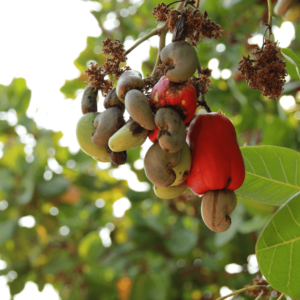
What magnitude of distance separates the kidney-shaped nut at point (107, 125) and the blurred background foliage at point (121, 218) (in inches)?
59.1

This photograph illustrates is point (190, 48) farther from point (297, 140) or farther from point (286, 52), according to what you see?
point (297, 140)

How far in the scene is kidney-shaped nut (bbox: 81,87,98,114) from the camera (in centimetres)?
91

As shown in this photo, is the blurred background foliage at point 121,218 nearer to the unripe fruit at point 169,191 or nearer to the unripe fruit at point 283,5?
the unripe fruit at point 283,5

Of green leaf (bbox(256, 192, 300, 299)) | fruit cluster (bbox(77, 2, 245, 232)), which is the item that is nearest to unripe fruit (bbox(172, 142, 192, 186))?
fruit cluster (bbox(77, 2, 245, 232))

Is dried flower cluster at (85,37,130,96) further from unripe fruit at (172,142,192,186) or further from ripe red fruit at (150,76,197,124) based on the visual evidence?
unripe fruit at (172,142,192,186)

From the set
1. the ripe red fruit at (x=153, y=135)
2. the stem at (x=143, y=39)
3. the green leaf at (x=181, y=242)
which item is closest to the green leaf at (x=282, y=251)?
the ripe red fruit at (x=153, y=135)

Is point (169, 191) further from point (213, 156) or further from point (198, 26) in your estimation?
point (198, 26)

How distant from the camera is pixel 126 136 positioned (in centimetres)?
78

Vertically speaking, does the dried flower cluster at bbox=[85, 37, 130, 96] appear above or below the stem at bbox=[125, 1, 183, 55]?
below

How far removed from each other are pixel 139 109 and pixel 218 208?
311 mm

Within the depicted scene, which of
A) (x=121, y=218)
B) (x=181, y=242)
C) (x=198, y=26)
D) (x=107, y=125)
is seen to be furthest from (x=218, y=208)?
(x=121, y=218)

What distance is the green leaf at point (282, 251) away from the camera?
82cm

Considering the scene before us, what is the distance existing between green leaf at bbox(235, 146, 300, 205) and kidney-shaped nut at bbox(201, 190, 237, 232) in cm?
27

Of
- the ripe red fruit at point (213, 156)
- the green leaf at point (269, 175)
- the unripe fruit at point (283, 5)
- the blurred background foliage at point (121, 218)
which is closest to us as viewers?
the ripe red fruit at point (213, 156)
